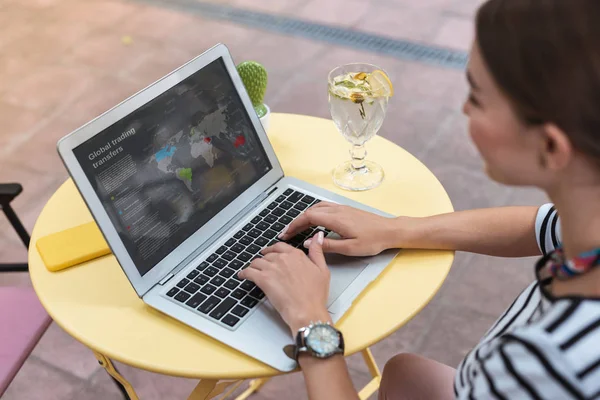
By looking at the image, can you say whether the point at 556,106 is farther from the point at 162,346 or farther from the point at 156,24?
the point at 156,24

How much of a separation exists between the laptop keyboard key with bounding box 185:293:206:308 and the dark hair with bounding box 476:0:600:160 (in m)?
0.59

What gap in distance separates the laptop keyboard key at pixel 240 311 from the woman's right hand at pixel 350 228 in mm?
168

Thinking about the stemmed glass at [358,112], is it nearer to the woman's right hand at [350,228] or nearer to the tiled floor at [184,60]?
the woman's right hand at [350,228]

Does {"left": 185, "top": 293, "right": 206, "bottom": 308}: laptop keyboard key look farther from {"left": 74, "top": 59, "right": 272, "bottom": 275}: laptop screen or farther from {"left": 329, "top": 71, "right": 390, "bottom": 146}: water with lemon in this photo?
{"left": 329, "top": 71, "right": 390, "bottom": 146}: water with lemon

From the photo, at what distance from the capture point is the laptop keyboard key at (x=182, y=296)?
1.10 metres

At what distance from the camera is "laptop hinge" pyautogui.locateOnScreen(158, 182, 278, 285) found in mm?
1152

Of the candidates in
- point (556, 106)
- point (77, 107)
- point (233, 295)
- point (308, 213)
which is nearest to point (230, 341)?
point (233, 295)

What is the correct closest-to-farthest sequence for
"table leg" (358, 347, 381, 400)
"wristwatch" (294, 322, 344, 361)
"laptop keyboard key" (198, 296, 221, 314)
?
"wristwatch" (294, 322, 344, 361) → "laptop keyboard key" (198, 296, 221, 314) → "table leg" (358, 347, 381, 400)

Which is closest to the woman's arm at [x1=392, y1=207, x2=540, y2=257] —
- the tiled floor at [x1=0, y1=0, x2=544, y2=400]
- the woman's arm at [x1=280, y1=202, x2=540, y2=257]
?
the woman's arm at [x1=280, y1=202, x2=540, y2=257]

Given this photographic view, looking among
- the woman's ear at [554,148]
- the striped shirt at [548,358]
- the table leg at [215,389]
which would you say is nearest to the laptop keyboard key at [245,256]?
the table leg at [215,389]

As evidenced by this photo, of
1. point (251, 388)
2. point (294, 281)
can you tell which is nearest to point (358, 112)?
point (294, 281)

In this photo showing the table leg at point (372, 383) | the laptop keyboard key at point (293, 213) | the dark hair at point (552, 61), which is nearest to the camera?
the dark hair at point (552, 61)

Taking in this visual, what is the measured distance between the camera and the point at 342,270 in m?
1.16

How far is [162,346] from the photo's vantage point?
41.4 inches
